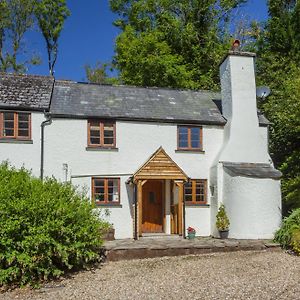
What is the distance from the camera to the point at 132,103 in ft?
64.4

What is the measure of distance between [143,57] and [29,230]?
2318cm

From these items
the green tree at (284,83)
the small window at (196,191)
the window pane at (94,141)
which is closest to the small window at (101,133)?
the window pane at (94,141)

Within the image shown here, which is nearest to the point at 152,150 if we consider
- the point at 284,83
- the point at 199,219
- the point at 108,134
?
the point at 108,134

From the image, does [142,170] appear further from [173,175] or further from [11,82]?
[11,82]

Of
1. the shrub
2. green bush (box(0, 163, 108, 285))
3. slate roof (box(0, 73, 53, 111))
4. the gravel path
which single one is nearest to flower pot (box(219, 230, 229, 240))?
the shrub

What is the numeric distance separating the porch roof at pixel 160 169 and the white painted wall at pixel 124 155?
3.32ft

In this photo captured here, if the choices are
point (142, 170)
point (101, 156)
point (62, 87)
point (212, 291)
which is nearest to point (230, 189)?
point (142, 170)

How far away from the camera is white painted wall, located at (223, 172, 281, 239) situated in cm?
1673

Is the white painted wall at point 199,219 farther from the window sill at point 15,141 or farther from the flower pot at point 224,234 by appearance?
the window sill at point 15,141

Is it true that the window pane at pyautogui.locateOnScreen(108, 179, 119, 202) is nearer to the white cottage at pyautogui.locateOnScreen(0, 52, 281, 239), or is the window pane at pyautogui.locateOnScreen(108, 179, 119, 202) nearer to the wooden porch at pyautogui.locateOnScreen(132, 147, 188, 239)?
the white cottage at pyautogui.locateOnScreen(0, 52, 281, 239)

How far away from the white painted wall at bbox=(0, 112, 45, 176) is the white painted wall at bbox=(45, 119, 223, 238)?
41 cm

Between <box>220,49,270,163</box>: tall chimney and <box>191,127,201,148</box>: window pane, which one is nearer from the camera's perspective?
<box>220,49,270,163</box>: tall chimney

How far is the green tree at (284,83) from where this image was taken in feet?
63.2

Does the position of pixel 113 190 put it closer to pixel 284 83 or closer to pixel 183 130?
pixel 183 130
